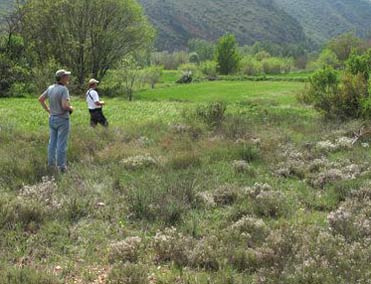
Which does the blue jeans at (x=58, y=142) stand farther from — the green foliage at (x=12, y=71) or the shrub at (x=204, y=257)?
the green foliage at (x=12, y=71)

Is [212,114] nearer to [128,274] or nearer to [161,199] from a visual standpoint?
[161,199]

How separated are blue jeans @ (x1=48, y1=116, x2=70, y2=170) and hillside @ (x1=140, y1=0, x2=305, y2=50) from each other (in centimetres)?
14940

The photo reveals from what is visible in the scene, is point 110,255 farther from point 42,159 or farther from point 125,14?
point 125,14

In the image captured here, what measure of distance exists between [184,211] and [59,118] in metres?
3.88

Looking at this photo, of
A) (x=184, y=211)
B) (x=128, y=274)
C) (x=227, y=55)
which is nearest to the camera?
(x=128, y=274)

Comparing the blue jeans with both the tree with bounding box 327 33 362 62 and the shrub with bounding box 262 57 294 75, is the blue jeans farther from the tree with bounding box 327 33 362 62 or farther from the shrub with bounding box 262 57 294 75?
the tree with bounding box 327 33 362 62

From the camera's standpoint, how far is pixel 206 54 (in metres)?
130

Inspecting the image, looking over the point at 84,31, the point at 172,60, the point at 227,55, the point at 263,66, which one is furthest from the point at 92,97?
the point at 172,60

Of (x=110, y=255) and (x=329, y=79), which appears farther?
(x=329, y=79)

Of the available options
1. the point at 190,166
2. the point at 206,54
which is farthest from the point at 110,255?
the point at 206,54

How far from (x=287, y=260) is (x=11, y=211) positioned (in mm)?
3720

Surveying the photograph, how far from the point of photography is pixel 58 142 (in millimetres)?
9602

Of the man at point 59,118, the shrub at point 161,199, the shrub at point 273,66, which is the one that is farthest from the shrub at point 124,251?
the shrub at point 273,66

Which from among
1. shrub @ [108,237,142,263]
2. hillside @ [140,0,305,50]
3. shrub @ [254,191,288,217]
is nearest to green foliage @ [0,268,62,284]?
shrub @ [108,237,142,263]
